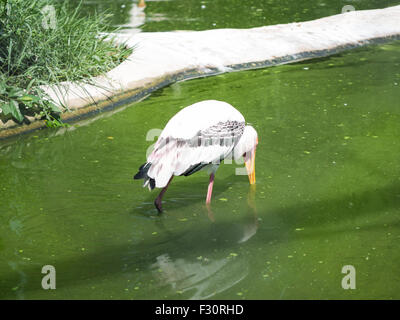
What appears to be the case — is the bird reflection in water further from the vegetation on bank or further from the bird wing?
the vegetation on bank

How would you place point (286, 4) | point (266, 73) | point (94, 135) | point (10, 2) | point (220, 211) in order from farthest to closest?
point (286, 4)
point (266, 73)
point (10, 2)
point (94, 135)
point (220, 211)

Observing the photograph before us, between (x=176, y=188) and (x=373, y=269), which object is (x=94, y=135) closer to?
(x=176, y=188)

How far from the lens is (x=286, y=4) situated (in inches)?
442

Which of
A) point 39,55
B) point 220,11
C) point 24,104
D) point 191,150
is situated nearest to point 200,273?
point 191,150

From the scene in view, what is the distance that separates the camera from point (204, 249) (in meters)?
4.16

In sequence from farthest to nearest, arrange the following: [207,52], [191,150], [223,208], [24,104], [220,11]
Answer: [220,11], [207,52], [24,104], [223,208], [191,150]

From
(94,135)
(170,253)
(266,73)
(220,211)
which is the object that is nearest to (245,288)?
(170,253)

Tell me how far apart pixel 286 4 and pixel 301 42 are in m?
2.87

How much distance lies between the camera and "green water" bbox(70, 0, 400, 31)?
10172 mm

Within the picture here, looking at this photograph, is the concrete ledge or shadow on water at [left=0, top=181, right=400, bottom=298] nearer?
shadow on water at [left=0, top=181, right=400, bottom=298]

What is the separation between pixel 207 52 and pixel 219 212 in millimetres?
3790

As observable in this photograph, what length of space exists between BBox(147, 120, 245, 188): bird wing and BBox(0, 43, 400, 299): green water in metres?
0.31

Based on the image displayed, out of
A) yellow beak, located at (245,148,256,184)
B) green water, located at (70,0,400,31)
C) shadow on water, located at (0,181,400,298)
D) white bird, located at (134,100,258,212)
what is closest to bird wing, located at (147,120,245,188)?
white bird, located at (134,100,258,212)

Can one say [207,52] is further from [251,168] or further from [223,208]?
[223,208]
